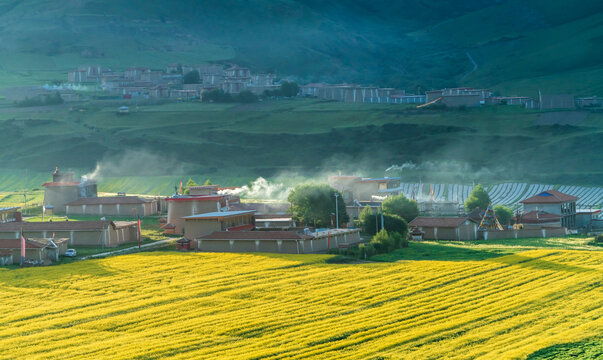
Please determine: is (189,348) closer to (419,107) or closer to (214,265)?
(214,265)

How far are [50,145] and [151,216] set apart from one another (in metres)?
53.4

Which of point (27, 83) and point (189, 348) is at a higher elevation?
point (27, 83)

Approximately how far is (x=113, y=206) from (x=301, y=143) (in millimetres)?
50459

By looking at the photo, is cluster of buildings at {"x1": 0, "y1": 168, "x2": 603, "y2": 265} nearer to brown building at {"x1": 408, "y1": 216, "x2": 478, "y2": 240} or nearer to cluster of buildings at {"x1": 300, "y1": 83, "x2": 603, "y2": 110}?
brown building at {"x1": 408, "y1": 216, "x2": 478, "y2": 240}

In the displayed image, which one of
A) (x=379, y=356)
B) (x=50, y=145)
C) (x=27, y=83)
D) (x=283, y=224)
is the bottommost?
(x=379, y=356)

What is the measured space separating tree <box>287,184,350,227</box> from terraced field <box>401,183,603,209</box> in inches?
881

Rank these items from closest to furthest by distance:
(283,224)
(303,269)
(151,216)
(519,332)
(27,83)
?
(519,332)
(303,269)
(283,224)
(151,216)
(27,83)

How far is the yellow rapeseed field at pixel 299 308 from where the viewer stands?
114ft

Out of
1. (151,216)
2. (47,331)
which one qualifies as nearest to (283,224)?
(151,216)

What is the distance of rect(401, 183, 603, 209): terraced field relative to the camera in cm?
9544

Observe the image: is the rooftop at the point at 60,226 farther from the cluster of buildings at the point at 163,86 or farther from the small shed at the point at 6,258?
the cluster of buildings at the point at 163,86

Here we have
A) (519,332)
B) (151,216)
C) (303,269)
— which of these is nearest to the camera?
(519,332)

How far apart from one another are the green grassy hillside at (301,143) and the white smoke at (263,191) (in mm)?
9202

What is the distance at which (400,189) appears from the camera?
3873 inches
